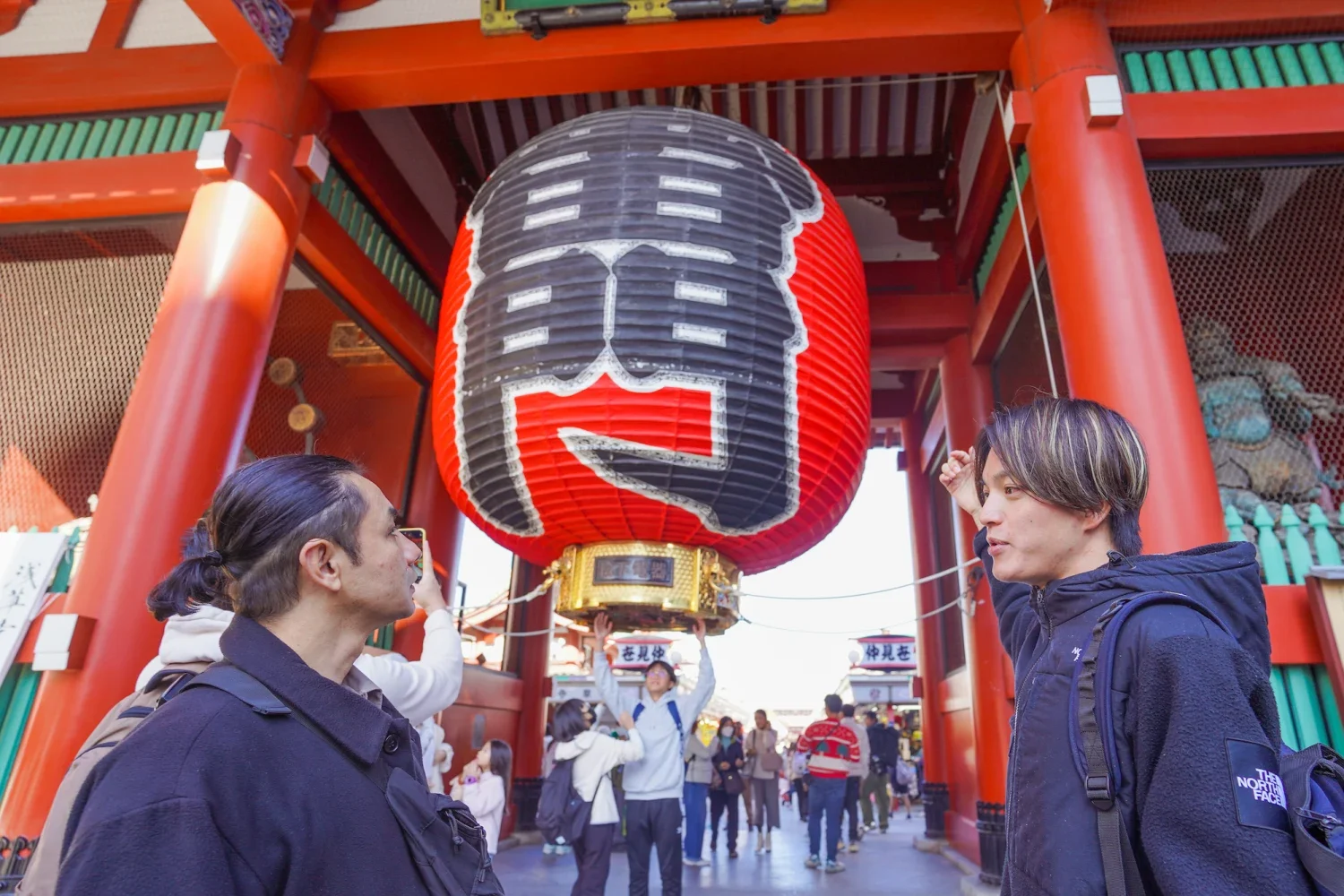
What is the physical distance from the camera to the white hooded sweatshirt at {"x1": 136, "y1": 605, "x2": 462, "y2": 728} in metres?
1.28

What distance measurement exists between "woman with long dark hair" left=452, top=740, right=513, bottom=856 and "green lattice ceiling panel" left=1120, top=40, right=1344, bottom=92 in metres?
4.34

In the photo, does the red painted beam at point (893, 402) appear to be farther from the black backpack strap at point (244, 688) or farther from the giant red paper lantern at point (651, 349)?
the black backpack strap at point (244, 688)

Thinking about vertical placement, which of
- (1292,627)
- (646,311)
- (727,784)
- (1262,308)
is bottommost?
(727,784)

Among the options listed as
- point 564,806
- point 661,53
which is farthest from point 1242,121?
point 564,806

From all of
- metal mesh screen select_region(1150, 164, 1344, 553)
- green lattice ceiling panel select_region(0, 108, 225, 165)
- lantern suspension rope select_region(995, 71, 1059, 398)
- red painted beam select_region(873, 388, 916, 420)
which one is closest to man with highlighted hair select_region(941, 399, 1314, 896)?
lantern suspension rope select_region(995, 71, 1059, 398)

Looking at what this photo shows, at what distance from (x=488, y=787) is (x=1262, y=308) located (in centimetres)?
420

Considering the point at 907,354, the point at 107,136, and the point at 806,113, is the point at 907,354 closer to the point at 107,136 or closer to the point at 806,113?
the point at 806,113

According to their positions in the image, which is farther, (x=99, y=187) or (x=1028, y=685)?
(x=99, y=187)

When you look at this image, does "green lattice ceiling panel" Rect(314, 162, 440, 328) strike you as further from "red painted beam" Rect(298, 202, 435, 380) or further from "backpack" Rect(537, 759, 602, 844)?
"backpack" Rect(537, 759, 602, 844)

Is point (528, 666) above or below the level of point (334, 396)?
below

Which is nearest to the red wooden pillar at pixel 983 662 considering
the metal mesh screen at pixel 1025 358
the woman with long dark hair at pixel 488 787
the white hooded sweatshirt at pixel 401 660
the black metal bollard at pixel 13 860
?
the metal mesh screen at pixel 1025 358

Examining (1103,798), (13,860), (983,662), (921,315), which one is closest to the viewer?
(1103,798)

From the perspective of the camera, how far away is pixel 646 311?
2477mm

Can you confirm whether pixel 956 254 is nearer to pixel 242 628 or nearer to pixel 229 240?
pixel 229 240
